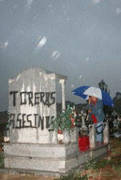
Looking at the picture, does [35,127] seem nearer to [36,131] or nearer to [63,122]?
[36,131]

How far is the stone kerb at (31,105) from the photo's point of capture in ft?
28.2

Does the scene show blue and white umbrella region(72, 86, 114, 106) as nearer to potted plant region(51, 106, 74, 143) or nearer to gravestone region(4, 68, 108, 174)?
gravestone region(4, 68, 108, 174)

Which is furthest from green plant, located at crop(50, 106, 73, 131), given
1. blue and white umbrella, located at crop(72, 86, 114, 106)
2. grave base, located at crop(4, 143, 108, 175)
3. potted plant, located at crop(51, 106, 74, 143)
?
blue and white umbrella, located at crop(72, 86, 114, 106)

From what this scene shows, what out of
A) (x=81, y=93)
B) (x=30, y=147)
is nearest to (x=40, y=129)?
(x=30, y=147)

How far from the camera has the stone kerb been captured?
8.59 metres

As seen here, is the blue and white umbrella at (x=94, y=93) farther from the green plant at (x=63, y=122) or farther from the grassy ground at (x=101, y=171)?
the grassy ground at (x=101, y=171)

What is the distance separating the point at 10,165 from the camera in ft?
29.6

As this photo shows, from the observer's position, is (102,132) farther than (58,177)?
Yes

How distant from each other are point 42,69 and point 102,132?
4.56 metres

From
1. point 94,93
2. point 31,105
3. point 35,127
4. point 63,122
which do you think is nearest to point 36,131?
point 35,127

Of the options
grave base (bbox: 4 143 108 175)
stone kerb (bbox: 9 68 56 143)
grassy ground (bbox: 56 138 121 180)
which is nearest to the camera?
grassy ground (bbox: 56 138 121 180)

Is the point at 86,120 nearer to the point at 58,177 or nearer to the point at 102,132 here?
the point at 102,132

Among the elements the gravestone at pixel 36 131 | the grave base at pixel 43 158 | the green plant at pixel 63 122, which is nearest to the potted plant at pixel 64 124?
the green plant at pixel 63 122

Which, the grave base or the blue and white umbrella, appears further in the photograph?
the blue and white umbrella
